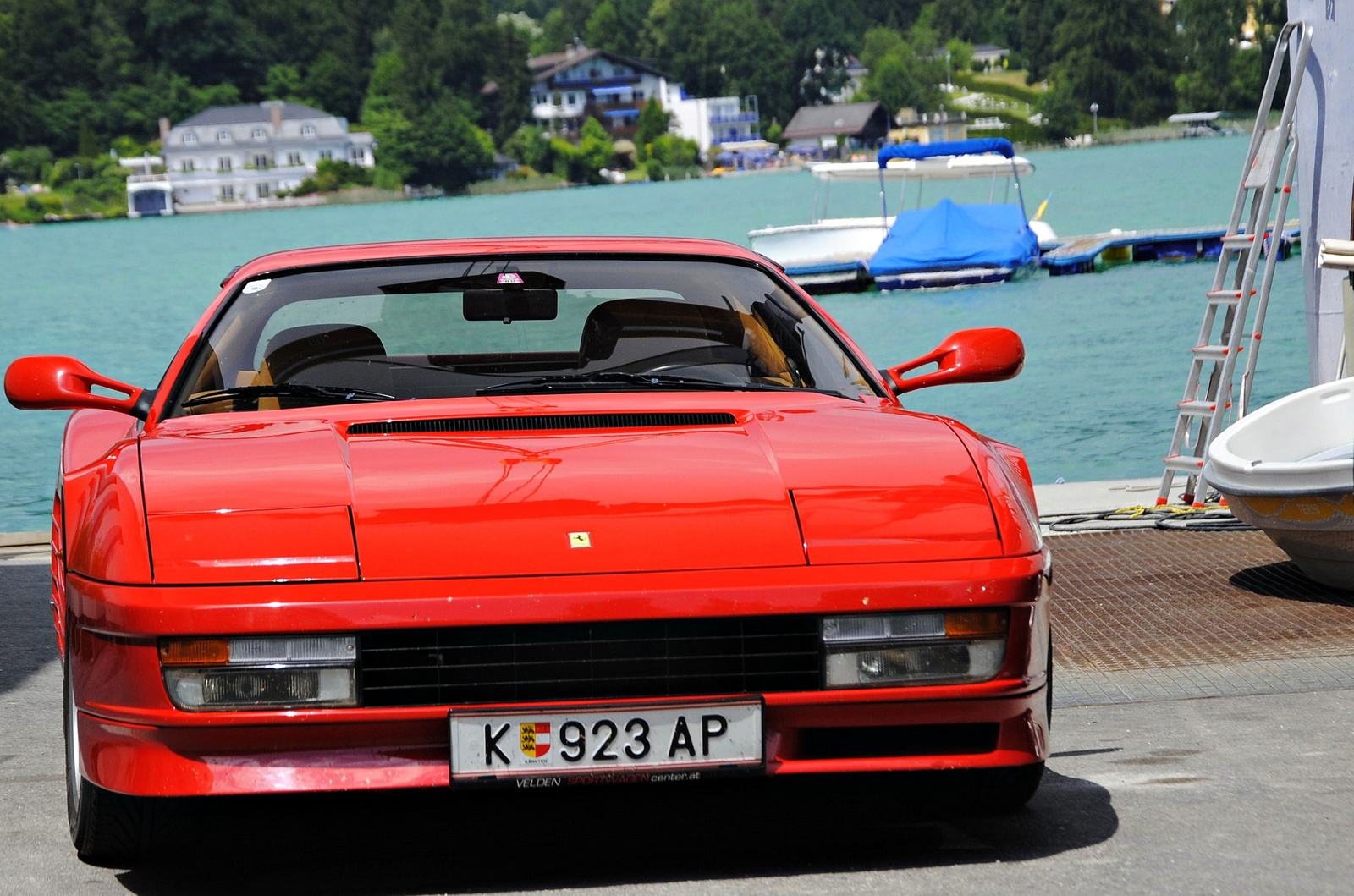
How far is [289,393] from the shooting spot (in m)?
3.86

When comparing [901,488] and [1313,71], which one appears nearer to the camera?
[901,488]

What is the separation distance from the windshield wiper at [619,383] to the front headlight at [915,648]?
1069 millimetres

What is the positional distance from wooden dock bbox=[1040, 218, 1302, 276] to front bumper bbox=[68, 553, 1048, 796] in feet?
139

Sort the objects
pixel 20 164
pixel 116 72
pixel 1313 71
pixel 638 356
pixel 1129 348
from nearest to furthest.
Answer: pixel 638 356 < pixel 1313 71 < pixel 1129 348 < pixel 20 164 < pixel 116 72

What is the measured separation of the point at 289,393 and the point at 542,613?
123cm

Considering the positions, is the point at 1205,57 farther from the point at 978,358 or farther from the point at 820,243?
the point at 978,358

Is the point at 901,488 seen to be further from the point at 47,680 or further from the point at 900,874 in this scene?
the point at 47,680

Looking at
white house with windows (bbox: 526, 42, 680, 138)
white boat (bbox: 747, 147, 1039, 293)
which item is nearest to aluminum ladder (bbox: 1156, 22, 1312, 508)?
white boat (bbox: 747, 147, 1039, 293)

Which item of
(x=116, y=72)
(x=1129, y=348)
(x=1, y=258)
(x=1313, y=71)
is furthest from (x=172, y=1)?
(x=1313, y=71)

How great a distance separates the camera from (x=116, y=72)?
575 ft

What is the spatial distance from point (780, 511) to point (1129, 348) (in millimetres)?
29500

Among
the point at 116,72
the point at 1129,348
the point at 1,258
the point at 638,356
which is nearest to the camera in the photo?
the point at 638,356

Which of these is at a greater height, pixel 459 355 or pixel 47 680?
pixel 459 355

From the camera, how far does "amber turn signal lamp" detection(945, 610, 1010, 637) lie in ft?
9.86
